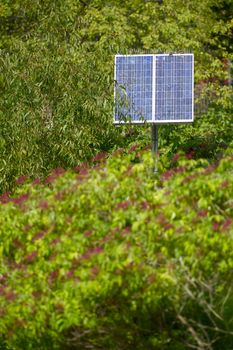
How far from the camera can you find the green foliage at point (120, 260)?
324 inches

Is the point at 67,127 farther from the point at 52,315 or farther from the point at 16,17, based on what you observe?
the point at 16,17

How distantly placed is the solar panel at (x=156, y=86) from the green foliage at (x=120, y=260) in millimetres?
8083

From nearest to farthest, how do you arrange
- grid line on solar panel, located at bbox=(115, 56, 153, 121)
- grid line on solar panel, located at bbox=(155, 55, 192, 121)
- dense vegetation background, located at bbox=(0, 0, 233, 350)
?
dense vegetation background, located at bbox=(0, 0, 233, 350) → grid line on solar panel, located at bbox=(115, 56, 153, 121) → grid line on solar panel, located at bbox=(155, 55, 192, 121)

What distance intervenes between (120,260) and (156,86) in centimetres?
977

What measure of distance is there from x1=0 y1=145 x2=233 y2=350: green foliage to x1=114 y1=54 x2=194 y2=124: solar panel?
808 centimetres

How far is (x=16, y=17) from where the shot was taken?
95.0 feet

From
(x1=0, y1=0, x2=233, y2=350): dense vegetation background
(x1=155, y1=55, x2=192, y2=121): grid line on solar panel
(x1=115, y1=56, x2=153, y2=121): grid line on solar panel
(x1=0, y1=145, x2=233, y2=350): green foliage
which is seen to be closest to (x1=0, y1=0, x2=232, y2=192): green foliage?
(x1=115, y1=56, x2=153, y2=121): grid line on solar panel

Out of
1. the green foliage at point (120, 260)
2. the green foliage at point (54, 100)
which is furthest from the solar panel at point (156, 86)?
the green foliage at point (120, 260)

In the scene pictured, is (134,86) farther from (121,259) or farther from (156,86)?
(121,259)

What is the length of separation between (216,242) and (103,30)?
1866 cm

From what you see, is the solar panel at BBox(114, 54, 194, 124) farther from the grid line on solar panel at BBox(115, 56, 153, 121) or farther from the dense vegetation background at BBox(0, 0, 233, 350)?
the dense vegetation background at BBox(0, 0, 233, 350)

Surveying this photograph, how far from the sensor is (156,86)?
17.7m

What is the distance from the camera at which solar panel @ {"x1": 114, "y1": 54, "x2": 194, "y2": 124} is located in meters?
17.3

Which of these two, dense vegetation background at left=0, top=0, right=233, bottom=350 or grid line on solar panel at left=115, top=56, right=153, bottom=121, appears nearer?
dense vegetation background at left=0, top=0, right=233, bottom=350
